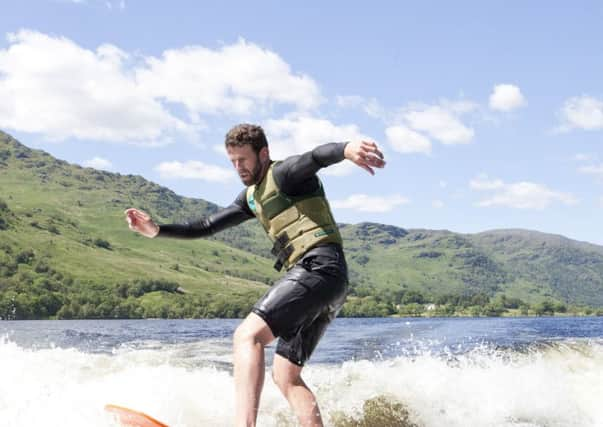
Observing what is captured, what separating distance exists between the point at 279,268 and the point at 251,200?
0.69m

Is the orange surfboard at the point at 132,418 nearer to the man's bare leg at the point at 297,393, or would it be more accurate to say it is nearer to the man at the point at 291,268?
the man at the point at 291,268

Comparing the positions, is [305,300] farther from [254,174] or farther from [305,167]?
[254,174]

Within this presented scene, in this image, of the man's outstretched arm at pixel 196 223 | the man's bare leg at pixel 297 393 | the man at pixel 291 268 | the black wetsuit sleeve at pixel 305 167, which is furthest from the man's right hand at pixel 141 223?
the man's bare leg at pixel 297 393

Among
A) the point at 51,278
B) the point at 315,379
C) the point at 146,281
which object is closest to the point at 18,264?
the point at 51,278

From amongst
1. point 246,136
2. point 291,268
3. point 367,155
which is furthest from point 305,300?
point 246,136

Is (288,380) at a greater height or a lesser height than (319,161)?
lesser

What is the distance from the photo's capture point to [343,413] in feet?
31.0

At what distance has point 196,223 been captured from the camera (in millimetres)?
6617

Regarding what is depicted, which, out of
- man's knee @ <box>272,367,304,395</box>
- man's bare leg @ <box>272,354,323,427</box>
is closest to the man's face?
man's bare leg @ <box>272,354,323,427</box>

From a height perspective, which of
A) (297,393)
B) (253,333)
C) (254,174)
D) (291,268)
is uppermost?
(254,174)

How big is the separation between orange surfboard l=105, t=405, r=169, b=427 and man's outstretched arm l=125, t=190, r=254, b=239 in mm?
1629

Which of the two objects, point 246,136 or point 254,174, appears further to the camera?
point 254,174

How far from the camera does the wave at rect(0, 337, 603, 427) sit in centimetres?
808

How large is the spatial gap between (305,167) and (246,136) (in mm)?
620
